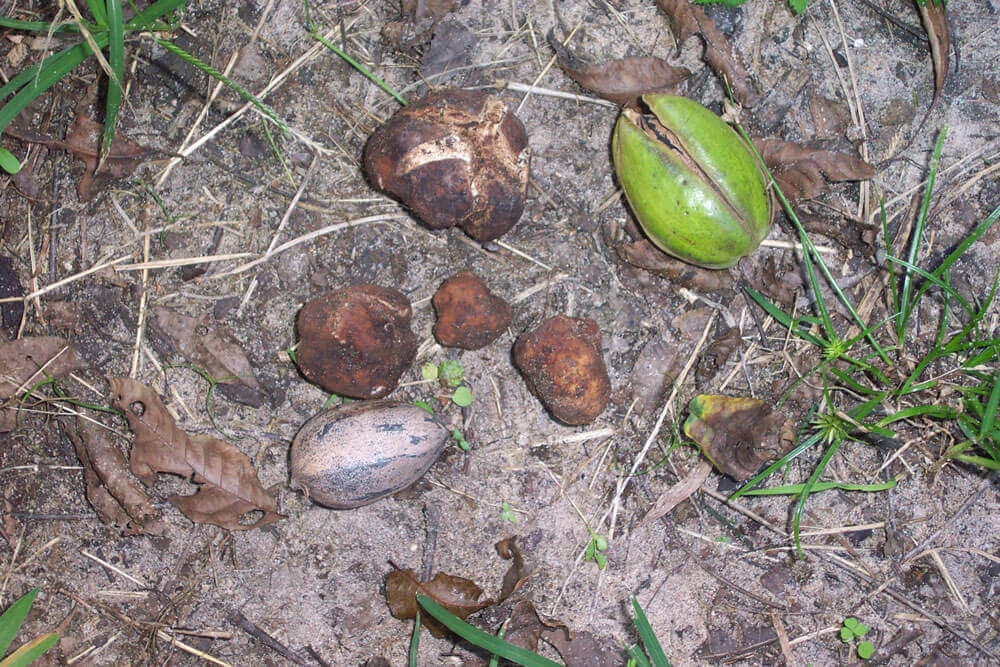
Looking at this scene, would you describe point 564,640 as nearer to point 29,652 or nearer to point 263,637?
point 263,637

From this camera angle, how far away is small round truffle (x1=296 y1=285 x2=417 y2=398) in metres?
2.55

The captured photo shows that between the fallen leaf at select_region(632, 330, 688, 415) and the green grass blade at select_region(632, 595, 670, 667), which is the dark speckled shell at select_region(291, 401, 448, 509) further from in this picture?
the green grass blade at select_region(632, 595, 670, 667)

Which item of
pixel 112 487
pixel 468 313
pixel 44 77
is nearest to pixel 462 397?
pixel 468 313

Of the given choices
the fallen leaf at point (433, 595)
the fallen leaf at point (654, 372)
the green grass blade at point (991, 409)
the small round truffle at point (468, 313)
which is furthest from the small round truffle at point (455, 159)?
the green grass blade at point (991, 409)

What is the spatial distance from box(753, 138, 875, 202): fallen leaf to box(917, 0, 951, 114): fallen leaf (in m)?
0.46

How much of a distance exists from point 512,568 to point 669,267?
4.79 feet

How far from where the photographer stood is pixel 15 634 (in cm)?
278

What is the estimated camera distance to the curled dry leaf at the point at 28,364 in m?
3.02

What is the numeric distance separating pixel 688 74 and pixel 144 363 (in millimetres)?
2702

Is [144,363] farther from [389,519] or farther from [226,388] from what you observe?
[389,519]

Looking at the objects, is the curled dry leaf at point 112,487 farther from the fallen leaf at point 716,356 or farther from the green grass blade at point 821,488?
the green grass blade at point 821,488

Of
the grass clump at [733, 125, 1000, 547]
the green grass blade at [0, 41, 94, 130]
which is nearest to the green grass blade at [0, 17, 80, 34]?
Answer: the green grass blade at [0, 41, 94, 130]

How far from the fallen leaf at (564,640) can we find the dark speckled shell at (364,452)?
809 millimetres

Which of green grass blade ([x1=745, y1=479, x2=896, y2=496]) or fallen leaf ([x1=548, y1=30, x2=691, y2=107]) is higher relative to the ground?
fallen leaf ([x1=548, y1=30, x2=691, y2=107])
